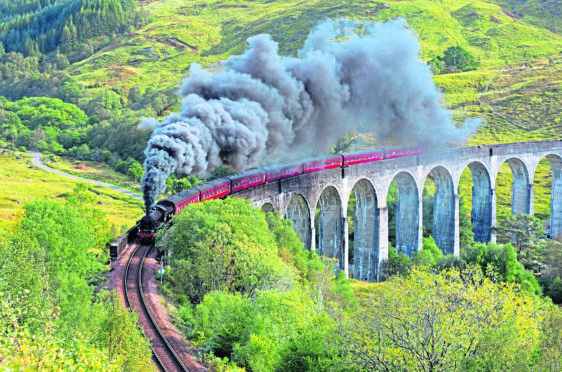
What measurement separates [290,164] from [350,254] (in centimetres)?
1743

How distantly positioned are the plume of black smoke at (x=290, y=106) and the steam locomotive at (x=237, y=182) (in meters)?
1.00

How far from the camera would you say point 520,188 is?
5769cm

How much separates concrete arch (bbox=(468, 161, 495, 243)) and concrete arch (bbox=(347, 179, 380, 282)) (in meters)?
14.8

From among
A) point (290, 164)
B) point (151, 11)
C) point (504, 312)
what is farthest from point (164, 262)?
point (151, 11)

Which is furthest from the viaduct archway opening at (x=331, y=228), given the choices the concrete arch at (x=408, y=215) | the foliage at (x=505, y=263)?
the foliage at (x=505, y=263)

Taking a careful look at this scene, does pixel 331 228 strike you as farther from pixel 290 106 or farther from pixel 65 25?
pixel 65 25

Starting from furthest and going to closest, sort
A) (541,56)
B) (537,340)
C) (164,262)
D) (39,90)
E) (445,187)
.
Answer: (39,90) → (541,56) → (445,187) → (164,262) → (537,340)

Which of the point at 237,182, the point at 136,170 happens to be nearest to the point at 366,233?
the point at 237,182

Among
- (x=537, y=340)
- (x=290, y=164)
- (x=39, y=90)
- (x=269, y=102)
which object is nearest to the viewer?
(x=537, y=340)

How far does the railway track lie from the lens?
17031 mm

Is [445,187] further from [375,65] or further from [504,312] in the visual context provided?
[504,312]

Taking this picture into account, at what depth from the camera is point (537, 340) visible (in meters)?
17.8

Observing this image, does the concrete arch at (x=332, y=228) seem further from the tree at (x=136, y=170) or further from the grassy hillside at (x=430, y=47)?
the grassy hillside at (x=430, y=47)

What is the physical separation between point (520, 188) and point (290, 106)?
2884 centimetres
